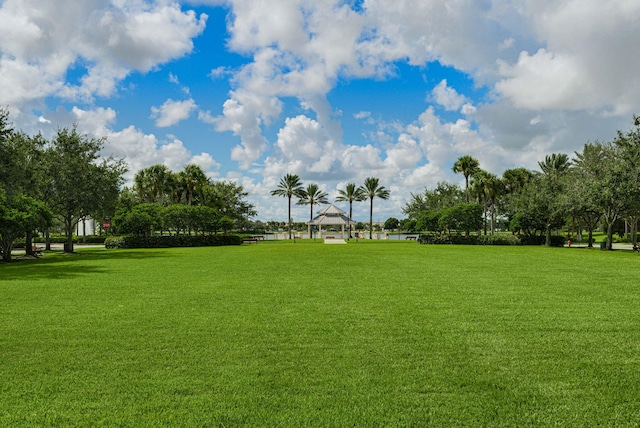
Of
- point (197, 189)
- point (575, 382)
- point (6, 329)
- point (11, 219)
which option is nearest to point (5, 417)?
point (6, 329)

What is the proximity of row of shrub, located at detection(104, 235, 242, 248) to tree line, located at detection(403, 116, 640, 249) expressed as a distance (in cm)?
2512

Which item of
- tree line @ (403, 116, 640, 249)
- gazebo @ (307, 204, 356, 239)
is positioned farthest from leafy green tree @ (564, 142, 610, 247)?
gazebo @ (307, 204, 356, 239)

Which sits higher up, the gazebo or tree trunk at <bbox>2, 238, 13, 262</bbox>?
the gazebo

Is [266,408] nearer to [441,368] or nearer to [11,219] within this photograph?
[441,368]

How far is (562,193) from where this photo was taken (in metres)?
43.5

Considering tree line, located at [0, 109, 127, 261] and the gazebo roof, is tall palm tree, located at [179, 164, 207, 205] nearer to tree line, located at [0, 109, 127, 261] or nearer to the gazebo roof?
the gazebo roof

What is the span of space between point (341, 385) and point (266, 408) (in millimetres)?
954

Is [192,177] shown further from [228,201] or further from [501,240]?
[501,240]

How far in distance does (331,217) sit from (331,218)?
1.12 ft

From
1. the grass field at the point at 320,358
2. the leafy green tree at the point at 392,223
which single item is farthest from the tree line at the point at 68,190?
the leafy green tree at the point at 392,223

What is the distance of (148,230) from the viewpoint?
45531mm

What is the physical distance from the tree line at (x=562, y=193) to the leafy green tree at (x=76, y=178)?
34213mm

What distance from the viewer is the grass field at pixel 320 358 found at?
4.39m

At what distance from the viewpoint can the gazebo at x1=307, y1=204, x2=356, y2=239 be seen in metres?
63.4
